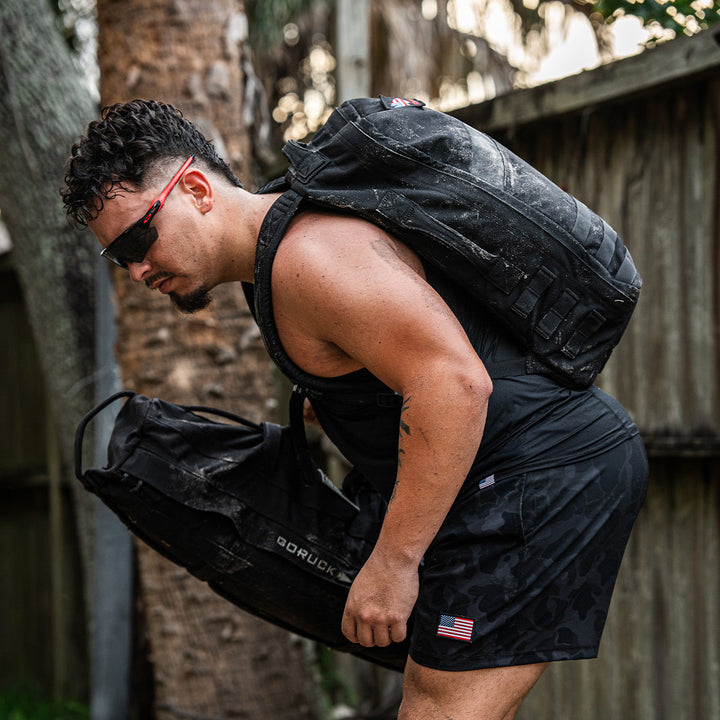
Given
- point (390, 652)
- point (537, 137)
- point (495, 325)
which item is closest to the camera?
point (495, 325)

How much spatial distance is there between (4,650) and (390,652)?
190 inches

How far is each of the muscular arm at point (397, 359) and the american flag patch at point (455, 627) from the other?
11 centimetres

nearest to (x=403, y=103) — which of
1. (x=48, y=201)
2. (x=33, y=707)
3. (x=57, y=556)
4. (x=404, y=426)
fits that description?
(x=404, y=426)

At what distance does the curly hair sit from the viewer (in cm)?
211

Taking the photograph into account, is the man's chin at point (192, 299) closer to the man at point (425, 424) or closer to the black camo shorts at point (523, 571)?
the man at point (425, 424)

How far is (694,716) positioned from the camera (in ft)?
10.1

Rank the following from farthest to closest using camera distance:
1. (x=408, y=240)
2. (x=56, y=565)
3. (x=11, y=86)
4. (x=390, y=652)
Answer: (x=56, y=565) < (x=11, y=86) < (x=390, y=652) < (x=408, y=240)

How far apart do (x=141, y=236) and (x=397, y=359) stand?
2.32ft

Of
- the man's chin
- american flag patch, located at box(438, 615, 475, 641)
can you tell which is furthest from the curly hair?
american flag patch, located at box(438, 615, 475, 641)

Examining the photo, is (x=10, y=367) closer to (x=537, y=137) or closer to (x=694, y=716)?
(x=537, y=137)

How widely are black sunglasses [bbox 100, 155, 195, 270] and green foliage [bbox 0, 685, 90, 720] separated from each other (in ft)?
12.7

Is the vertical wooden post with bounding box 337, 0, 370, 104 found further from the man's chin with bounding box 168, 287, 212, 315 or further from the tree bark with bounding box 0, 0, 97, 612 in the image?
the man's chin with bounding box 168, 287, 212, 315

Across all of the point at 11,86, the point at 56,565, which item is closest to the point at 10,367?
the point at 56,565

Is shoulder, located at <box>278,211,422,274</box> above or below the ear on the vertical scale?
below
